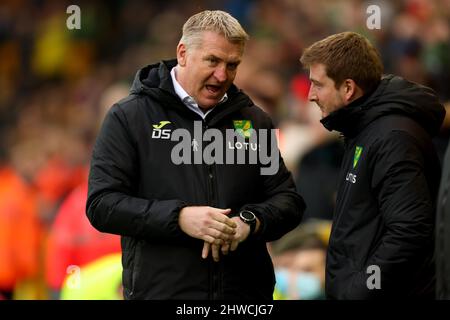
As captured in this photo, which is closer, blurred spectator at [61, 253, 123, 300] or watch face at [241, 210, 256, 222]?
watch face at [241, 210, 256, 222]

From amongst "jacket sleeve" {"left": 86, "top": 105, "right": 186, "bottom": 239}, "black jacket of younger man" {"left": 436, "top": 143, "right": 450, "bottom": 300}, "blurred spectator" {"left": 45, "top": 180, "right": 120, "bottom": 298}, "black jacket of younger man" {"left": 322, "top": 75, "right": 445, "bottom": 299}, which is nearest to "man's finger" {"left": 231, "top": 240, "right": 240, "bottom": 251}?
"jacket sleeve" {"left": 86, "top": 105, "right": 186, "bottom": 239}

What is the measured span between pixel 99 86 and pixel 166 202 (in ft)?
31.0

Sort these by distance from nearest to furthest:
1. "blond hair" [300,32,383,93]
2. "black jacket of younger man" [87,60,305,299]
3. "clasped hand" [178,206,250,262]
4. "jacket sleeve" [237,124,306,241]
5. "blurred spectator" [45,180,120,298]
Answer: "clasped hand" [178,206,250,262]
"black jacket of younger man" [87,60,305,299]
"jacket sleeve" [237,124,306,241]
"blond hair" [300,32,383,93]
"blurred spectator" [45,180,120,298]

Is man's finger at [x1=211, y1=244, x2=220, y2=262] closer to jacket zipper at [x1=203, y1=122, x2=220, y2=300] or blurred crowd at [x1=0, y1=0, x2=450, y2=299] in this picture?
jacket zipper at [x1=203, y1=122, x2=220, y2=300]

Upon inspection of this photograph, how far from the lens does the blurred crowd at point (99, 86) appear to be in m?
8.38

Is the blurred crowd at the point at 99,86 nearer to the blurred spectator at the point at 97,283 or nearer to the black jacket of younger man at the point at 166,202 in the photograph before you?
the blurred spectator at the point at 97,283

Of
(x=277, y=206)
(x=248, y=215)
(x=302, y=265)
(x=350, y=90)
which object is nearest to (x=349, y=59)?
(x=350, y=90)

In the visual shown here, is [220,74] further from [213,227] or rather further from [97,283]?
[97,283]

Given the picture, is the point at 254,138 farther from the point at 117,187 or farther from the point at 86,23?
the point at 86,23

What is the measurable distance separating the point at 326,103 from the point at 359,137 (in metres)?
0.23

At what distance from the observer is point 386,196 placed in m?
4.89

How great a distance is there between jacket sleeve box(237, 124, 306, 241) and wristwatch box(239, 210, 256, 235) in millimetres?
44

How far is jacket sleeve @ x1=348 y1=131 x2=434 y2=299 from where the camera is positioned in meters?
4.83

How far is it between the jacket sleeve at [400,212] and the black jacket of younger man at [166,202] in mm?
464
